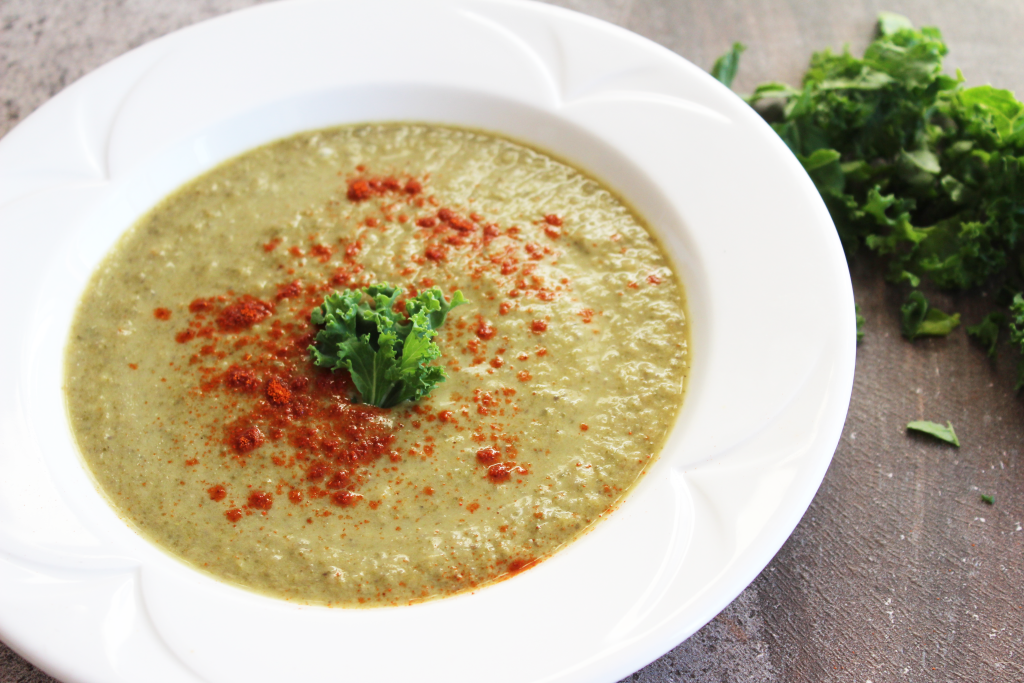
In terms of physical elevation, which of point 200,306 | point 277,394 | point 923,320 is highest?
point 200,306

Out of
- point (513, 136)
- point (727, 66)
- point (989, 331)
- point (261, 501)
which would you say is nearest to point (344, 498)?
point (261, 501)

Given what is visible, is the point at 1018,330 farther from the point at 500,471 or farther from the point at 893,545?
the point at 500,471

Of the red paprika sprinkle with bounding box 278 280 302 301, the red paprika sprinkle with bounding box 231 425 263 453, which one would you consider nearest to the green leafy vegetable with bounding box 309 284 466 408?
the red paprika sprinkle with bounding box 278 280 302 301

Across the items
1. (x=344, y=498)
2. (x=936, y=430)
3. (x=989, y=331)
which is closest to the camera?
(x=344, y=498)

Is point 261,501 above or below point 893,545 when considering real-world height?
above

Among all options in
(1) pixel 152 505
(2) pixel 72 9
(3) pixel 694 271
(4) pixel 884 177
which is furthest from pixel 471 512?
(2) pixel 72 9

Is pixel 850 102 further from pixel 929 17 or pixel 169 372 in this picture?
pixel 169 372
